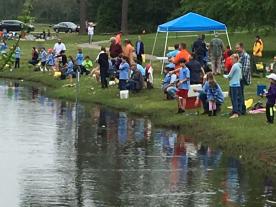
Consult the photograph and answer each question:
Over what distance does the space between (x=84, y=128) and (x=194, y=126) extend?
3.18 m

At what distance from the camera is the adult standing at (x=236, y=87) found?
66.4 feet

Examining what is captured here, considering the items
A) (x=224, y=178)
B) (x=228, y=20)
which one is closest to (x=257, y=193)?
(x=224, y=178)

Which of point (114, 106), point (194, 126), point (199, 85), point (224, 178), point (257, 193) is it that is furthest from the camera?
point (114, 106)

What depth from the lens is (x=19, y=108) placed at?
27141 mm

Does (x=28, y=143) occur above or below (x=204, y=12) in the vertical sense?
below

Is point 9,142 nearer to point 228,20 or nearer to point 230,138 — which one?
point 230,138

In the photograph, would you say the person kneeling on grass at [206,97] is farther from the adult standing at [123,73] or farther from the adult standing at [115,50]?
the adult standing at [115,50]

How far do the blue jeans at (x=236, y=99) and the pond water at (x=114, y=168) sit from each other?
171 cm

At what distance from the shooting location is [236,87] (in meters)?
20.4

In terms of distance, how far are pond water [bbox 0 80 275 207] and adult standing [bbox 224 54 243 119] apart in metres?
1.72

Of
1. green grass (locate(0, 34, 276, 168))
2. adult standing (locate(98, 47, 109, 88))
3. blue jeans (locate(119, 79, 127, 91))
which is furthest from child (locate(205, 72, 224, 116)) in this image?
adult standing (locate(98, 47, 109, 88))

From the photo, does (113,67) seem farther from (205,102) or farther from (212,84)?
(212,84)

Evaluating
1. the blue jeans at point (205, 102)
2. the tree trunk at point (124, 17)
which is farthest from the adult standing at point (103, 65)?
the tree trunk at point (124, 17)

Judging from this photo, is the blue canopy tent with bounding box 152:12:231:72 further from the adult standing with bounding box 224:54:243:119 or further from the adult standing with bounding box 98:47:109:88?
the adult standing with bounding box 224:54:243:119
